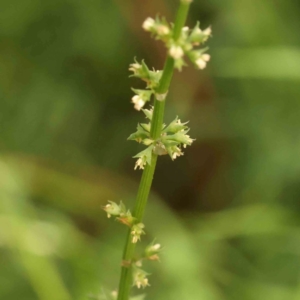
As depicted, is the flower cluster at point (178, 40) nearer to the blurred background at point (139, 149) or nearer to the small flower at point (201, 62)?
the small flower at point (201, 62)

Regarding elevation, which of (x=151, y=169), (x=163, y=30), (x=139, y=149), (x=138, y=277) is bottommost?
(x=138, y=277)

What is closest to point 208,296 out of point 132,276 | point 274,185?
point 274,185

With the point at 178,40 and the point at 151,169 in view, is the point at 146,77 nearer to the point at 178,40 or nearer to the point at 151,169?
the point at 178,40

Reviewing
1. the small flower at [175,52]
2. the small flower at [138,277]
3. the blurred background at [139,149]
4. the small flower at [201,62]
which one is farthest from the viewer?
the blurred background at [139,149]

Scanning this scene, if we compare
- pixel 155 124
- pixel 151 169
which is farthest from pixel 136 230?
pixel 155 124

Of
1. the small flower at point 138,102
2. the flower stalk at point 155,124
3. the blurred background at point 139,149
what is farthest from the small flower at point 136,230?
the blurred background at point 139,149

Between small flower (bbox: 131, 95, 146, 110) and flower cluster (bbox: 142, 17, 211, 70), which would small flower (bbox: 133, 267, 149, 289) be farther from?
flower cluster (bbox: 142, 17, 211, 70)
